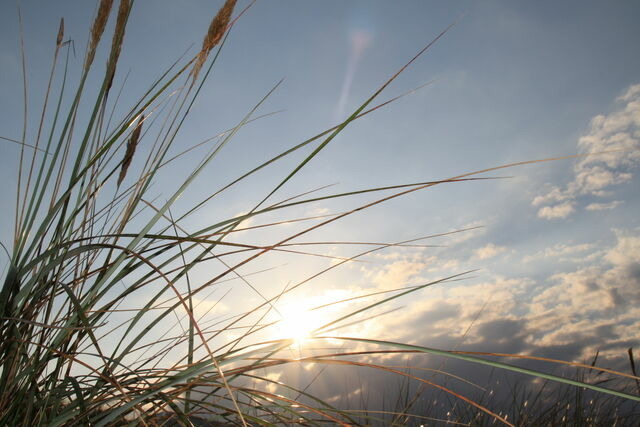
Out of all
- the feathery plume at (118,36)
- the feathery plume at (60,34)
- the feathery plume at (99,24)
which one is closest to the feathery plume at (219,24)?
the feathery plume at (118,36)

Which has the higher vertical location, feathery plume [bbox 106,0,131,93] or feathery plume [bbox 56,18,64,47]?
feathery plume [bbox 56,18,64,47]

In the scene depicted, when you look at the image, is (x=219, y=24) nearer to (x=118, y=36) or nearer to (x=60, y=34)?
(x=118, y=36)

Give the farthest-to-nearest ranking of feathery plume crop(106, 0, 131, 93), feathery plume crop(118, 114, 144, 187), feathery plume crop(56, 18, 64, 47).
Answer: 1. feathery plume crop(56, 18, 64, 47)
2. feathery plume crop(118, 114, 144, 187)
3. feathery plume crop(106, 0, 131, 93)

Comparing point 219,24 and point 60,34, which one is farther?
point 60,34

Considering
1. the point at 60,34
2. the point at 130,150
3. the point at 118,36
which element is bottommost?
the point at 130,150

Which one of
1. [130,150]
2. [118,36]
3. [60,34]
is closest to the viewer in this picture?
[118,36]

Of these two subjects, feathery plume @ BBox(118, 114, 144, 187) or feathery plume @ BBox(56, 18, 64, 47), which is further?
feathery plume @ BBox(56, 18, 64, 47)

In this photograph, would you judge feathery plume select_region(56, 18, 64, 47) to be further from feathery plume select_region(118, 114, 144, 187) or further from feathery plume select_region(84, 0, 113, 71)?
A: feathery plume select_region(118, 114, 144, 187)

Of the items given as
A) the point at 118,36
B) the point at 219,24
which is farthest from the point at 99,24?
the point at 219,24

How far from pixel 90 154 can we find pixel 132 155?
0.11 m

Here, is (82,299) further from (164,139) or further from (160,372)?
(164,139)

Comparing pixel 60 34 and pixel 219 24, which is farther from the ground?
pixel 60 34

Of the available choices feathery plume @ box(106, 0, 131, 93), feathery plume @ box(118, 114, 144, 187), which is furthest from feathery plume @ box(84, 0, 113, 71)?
feathery plume @ box(118, 114, 144, 187)

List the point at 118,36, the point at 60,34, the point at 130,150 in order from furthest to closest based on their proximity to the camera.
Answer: the point at 60,34, the point at 130,150, the point at 118,36
